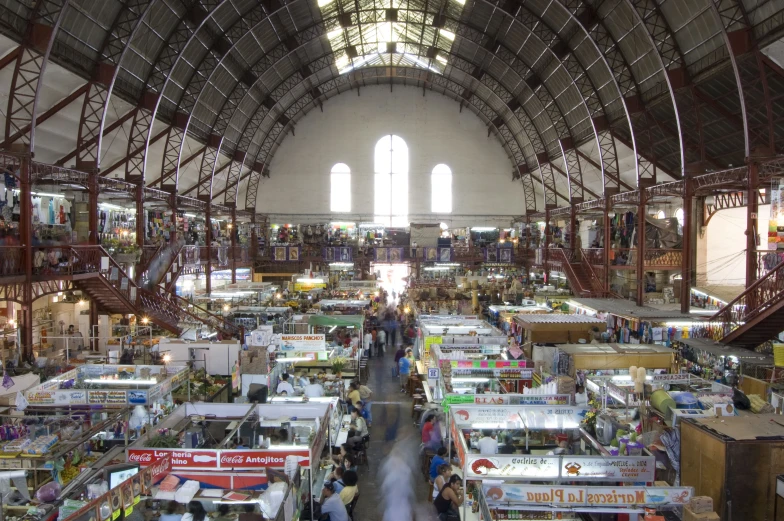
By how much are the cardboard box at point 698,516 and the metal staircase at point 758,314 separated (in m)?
9.73

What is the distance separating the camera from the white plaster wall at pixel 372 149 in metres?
37.8

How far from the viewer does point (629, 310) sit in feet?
60.7

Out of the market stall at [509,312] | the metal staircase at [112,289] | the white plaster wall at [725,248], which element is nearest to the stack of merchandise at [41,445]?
the metal staircase at [112,289]

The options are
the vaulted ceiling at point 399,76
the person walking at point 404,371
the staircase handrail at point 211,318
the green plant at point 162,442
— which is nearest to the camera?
the green plant at point 162,442

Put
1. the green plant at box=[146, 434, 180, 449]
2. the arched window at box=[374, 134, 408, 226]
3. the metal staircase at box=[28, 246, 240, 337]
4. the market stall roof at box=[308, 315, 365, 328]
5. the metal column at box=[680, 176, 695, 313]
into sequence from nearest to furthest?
the green plant at box=[146, 434, 180, 449], the metal staircase at box=[28, 246, 240, 337], the market stall roof at box=[308, 315, 365, 328], the metal column at box=[680, 176, 695, 313], the arched window at box=[374, 134, 408, 226]

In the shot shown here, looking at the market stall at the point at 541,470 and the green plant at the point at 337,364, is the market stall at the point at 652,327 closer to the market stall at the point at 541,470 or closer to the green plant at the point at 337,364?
the green plant at the point at 337,364

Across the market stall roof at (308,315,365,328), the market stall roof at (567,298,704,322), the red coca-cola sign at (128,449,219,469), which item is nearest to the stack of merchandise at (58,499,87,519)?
the red coca-cola sign at (128,449,219,469)

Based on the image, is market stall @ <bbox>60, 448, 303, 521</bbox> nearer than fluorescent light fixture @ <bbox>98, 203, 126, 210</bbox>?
Yes

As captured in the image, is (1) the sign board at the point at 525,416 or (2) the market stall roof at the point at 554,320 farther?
(2) the market stall roof at the point at 554,320

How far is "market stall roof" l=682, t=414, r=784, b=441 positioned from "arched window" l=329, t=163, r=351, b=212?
32513mm

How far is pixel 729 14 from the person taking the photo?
53.9 ft

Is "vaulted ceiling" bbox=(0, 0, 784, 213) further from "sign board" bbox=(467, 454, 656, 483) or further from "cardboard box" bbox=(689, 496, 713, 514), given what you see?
"cardboard box" bbox=(689, 496, 713, 514)

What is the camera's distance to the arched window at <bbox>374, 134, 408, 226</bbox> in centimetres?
3797

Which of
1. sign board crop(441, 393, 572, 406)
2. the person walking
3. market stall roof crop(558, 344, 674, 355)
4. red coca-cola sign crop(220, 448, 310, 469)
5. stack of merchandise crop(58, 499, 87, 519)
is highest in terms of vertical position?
market stall roof crop(558, 344, 674, 355)
